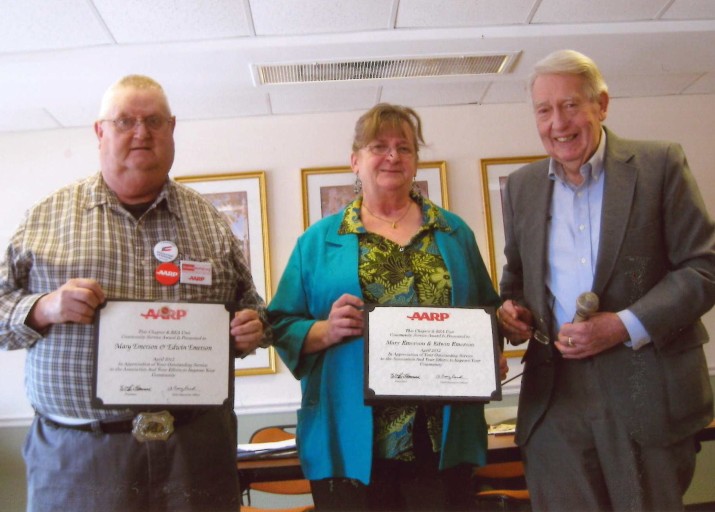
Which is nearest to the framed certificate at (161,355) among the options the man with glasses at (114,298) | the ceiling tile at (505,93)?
the man with glasses at (114,298)

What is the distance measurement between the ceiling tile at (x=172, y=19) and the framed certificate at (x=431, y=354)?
2487 mm

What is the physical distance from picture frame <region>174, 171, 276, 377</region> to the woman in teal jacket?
8.55ft

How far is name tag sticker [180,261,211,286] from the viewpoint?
70.4 inches

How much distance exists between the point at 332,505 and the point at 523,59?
11.0 ft

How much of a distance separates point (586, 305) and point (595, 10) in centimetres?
286

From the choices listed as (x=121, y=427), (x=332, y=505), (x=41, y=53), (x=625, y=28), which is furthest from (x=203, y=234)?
(x=625, y=28)

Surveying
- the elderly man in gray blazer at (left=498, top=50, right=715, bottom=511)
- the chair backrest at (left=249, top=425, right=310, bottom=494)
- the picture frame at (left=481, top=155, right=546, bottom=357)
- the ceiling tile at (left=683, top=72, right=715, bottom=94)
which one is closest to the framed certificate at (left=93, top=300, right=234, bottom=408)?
the elderly man in gray blazer at (left=498, top=50, right=715, bottom=511)

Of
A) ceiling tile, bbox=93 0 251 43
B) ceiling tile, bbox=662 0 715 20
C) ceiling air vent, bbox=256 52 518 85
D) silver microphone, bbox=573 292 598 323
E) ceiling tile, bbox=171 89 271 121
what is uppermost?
ceiling tile, bbox=93 0 251 43

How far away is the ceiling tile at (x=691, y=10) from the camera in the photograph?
145 inches

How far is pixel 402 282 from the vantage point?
186 cm

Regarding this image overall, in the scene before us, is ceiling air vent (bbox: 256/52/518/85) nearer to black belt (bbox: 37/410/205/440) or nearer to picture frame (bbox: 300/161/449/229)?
picture frame (bbox: 300/161/449/229)

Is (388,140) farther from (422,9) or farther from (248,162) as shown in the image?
(248,162)

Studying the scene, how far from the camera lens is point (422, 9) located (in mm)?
3598

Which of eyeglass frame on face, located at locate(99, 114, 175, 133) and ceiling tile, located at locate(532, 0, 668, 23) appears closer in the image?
eyeglass frame on face, located at locate(99, 114, 175, 133)
